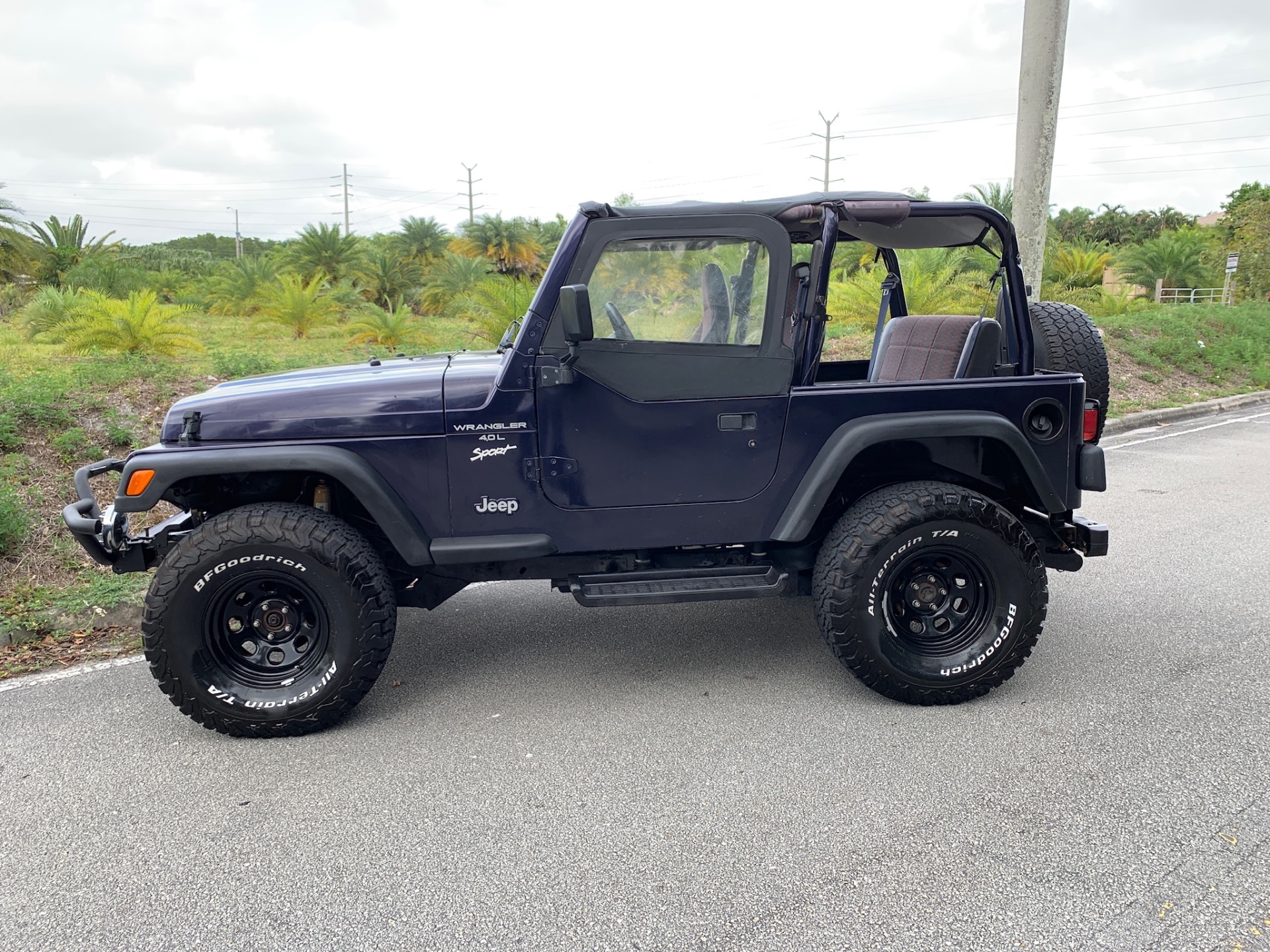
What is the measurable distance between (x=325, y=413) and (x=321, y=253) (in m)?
21.3

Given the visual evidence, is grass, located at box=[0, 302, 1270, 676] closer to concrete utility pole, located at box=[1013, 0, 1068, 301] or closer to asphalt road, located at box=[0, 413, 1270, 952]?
asphalt road, located at box=[0, 413, 1270, 952]

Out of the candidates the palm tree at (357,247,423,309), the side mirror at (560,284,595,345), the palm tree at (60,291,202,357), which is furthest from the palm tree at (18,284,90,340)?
the side mirror at (560,284,595,345)

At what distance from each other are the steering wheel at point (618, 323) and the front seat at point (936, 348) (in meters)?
1.25

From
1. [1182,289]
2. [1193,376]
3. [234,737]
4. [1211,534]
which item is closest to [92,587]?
[234,737]

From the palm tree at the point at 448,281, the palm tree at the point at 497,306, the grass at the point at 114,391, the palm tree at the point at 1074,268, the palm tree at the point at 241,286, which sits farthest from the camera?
the palm tree at the point at 1074,268

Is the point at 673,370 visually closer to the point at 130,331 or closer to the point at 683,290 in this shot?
the point at 683,290

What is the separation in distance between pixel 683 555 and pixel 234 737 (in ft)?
6.51

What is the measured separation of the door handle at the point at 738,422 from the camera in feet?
12.5

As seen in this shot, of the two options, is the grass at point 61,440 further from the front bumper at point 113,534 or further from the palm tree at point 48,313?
the front bumper at point 113,534

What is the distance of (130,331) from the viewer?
10.1 metres

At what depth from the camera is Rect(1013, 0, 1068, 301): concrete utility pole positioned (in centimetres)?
1069

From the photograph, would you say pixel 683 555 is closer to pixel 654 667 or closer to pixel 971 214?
pixel 654 667

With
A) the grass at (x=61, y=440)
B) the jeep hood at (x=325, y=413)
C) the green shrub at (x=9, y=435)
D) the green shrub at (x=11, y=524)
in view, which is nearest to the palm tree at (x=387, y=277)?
the grass at (x=61, y=440)

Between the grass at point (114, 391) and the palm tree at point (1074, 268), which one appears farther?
the palm tree at point (1074, 268)
